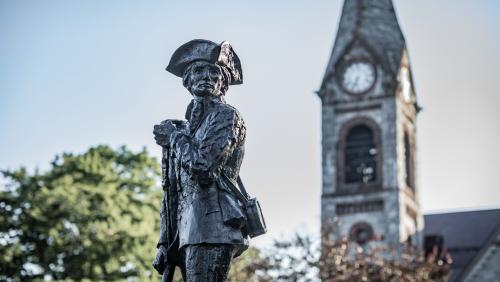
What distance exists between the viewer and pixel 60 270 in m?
28.7

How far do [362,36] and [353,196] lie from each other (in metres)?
7.75

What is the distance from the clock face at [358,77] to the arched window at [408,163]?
3607 mm

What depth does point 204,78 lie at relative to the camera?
23.4ft

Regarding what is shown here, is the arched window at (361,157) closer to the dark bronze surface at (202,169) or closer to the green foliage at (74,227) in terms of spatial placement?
the green foliage at (74,227)

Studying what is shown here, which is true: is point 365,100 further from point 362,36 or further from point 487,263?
point 487,263

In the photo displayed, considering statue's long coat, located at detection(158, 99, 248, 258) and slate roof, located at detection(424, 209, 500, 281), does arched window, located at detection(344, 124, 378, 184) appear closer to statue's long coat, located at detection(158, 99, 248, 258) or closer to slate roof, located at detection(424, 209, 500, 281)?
slate roof, located at detection(424, 209, 500, 281)

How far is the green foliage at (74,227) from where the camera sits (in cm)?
2856

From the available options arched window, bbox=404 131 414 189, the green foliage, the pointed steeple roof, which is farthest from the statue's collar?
arched window, bbox=404 131 414 189

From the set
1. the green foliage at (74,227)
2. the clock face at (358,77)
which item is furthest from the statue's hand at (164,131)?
the clock face at (358,77)

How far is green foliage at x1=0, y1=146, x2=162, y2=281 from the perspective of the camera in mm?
28562

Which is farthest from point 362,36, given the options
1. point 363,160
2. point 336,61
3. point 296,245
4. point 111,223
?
point 111,223

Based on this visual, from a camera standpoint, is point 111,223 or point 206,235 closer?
point 206,235

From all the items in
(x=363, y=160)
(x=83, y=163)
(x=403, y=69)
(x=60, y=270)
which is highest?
(x=403, y=69)

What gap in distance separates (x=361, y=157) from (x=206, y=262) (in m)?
48.9
